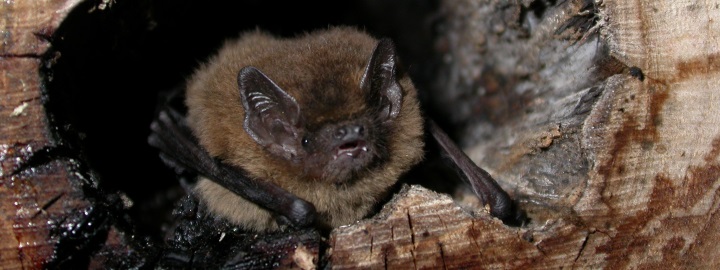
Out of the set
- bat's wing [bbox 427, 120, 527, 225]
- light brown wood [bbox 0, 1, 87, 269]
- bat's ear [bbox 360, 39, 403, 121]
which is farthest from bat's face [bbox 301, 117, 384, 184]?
light brown wood [bbox 0, 1, 87, 269]

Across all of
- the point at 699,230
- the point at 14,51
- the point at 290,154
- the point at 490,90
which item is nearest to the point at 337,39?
the point at 290,154

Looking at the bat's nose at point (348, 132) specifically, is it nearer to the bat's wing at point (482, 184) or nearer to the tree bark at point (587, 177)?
the tree bark at point (587, 177)

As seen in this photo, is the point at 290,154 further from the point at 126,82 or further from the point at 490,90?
the point at 490,90

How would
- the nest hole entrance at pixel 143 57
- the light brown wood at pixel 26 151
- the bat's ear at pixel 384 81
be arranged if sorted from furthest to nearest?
the bat's ear at pixel 384 81 → the nest hole entrance at pixel 143 57 → the light brown wood at pixel 26 151

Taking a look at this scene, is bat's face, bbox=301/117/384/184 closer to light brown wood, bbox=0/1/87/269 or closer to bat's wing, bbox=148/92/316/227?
bat's wing, bbox=148/92/316/227

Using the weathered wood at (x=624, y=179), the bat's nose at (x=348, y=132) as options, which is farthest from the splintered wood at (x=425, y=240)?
the bat's nose at (x=348, y=132)

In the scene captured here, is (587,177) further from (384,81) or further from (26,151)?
(26,151)

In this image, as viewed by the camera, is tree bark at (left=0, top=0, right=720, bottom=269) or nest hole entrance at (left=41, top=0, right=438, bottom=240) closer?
tree bark at (left=0, top=0, right=720, bottom=269)

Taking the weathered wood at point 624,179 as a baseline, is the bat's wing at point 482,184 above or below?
below

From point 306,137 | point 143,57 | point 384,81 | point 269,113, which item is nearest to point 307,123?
point 306,137
